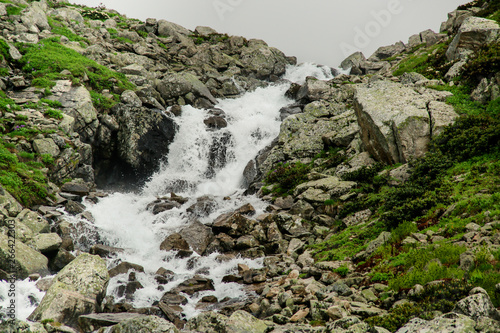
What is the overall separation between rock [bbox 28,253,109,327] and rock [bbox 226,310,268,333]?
5848 mm

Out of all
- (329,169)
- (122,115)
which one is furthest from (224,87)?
(329,169)

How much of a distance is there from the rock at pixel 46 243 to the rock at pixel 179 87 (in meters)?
26.1

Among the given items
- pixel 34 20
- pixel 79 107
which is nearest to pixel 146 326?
pixel 79 107

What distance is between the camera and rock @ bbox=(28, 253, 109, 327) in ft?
39.6

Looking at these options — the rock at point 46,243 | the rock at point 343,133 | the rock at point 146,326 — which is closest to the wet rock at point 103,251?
the rock at point 46,243

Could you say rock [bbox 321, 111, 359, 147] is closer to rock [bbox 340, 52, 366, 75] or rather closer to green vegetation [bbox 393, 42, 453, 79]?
green vegetation [bbox 393, 42, 453, 79]

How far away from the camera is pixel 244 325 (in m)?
10.3

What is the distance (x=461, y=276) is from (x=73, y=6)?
65.8 meters

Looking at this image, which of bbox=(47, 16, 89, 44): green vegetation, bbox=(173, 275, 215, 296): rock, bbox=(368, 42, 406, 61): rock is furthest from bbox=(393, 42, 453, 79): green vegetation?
bbox=(47, 16, 89, 44): green vegetation

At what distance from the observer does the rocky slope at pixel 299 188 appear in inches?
403

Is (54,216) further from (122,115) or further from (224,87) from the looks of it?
(224,87)

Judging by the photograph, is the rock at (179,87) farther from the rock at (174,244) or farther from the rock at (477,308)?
the rock at (477,308)

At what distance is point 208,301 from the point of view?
619 inches

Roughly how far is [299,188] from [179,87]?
76.1 ft
